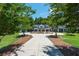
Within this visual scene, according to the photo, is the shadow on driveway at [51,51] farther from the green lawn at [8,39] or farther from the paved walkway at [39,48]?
the green lawn at [8,39]

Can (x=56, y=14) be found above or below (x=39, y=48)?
above

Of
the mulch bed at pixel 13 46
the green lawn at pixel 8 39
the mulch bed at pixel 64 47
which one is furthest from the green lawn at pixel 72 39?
the green lawn at pixel 8 39

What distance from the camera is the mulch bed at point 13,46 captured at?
4.70m

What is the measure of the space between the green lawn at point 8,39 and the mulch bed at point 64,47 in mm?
737

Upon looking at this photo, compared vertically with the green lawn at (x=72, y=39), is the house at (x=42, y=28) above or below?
above

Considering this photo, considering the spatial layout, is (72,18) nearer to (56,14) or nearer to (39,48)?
(56,14)

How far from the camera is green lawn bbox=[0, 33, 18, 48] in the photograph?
478cm

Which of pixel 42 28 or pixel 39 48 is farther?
pixel 42 28

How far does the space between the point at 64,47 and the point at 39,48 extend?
0.49m

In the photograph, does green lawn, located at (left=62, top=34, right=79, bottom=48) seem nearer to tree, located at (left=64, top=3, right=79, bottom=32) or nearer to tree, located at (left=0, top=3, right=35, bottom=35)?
tree, located at (left=64, top=3, right=79, bottom=32)

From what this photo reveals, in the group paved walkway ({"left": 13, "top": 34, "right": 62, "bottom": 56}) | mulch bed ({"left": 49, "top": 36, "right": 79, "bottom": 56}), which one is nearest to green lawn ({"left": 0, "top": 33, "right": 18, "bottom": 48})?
paved walkway ({"left": 13, "top": 34, "right": 62, "bottom": 56})

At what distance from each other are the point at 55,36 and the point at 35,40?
0.41 metres

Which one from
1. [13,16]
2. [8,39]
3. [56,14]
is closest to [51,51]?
[56,14]

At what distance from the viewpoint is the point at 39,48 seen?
4.77 m
